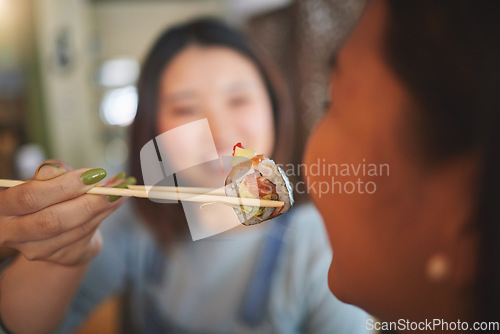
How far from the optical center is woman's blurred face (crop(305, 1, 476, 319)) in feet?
1.35

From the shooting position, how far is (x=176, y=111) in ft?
2.05

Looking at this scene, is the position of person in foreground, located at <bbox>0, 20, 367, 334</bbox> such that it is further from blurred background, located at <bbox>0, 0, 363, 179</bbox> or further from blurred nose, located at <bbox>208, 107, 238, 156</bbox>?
blurred background, located at <bbox>0, 0, 363, 179</bbox>

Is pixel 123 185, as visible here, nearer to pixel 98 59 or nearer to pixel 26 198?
pixel 26 198

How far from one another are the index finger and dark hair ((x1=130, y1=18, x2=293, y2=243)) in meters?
0.25

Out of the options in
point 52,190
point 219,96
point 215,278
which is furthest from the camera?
point 215,278

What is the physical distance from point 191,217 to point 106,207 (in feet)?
0.44

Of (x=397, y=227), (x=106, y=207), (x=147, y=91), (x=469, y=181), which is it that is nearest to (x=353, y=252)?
(x=397, y=227)

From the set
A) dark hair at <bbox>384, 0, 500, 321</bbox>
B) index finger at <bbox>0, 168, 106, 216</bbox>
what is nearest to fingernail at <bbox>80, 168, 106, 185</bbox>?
index finger at <bbox>0, 168, 106, 216</bbox>

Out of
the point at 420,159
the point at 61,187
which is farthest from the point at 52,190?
the point at 420,159

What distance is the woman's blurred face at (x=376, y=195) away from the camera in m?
0.41

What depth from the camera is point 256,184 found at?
14.5 inches

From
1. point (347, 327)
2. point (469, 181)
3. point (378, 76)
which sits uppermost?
point (378, 76)

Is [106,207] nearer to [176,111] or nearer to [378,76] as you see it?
[176,111]

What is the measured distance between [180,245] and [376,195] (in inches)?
20.6
